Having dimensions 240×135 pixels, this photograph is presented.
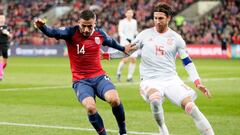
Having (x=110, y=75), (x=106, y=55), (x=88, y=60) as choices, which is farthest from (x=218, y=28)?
(x=88, y=60)

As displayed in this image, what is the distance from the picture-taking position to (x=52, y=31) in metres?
10.4

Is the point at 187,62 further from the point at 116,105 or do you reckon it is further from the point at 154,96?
the point at 116,105

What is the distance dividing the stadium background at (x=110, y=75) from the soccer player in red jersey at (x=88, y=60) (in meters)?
1.30

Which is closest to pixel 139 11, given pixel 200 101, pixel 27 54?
pixel 27 54

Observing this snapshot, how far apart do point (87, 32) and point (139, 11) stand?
37.7 metres

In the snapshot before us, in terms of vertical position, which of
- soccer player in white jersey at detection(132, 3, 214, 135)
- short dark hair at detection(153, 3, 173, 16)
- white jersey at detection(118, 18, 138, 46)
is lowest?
white jersey at detection(118, 18, 138, 46)

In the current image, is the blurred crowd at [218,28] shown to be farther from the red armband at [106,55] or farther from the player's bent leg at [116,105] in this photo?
the player's bent leg at [116,105]

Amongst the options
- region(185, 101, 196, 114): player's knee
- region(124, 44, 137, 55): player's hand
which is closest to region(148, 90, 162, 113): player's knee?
region(185, 101, 196, 114): player's knee

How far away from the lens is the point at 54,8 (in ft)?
189

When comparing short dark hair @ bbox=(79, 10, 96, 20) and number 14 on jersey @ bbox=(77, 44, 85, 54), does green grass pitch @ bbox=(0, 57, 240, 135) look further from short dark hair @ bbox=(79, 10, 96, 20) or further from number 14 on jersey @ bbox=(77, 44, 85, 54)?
short dark hair @ bbox=(79, 10, 96, 20)

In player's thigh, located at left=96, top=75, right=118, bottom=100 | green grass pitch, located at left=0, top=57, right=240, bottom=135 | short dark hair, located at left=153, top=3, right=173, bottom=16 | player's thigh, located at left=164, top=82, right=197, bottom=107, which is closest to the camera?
player's thigh, located at left=164, top=82, right=197, bottom=107

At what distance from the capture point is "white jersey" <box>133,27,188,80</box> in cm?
1026

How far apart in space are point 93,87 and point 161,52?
128 cm

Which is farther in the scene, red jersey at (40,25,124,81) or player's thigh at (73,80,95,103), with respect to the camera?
red jersey at (40,25,124,81)
